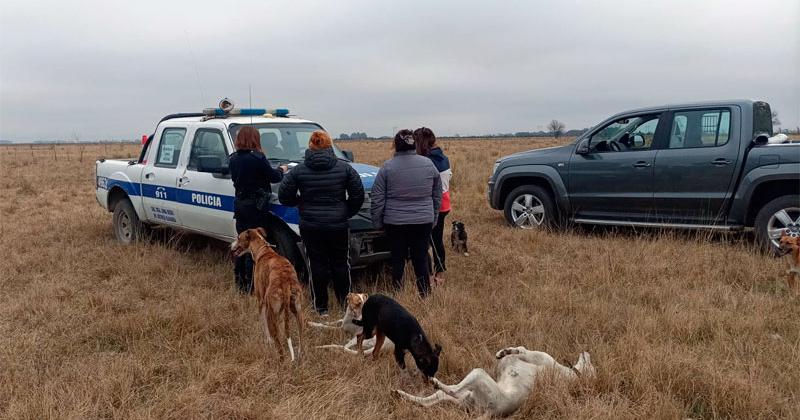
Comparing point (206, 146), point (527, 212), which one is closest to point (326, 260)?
point (206, 146)

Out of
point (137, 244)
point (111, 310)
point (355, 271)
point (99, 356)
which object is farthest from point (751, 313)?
point (137, 244)

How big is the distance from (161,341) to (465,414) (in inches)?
98.6

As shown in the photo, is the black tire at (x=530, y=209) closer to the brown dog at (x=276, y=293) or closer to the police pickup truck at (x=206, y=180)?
the police pickup truck at (x=206, y=180)

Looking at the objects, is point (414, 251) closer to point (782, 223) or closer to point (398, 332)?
point (398, 332)

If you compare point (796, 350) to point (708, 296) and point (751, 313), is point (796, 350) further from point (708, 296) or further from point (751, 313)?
point (708, 296)

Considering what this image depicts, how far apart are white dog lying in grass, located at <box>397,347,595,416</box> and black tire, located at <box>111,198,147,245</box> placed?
5.39m

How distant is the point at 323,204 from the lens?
4695 mm

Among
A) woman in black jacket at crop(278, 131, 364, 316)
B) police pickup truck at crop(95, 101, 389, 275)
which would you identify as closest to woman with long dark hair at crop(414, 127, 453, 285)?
police pickup truck at crop(95, 101, 389, 275)

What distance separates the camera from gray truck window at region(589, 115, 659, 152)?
24.0ft

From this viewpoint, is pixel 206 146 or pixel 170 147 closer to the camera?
pixel 206 146

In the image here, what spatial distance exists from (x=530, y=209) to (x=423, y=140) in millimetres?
3347

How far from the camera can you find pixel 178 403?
3281mm

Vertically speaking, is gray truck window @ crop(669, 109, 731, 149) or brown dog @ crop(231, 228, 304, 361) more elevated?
gray truck window @ crop(669, 109, 731, 149)

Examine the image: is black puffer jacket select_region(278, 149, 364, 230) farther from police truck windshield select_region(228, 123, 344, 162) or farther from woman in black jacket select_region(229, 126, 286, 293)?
police truck windshield select_region(228, 123, 344, 162)
